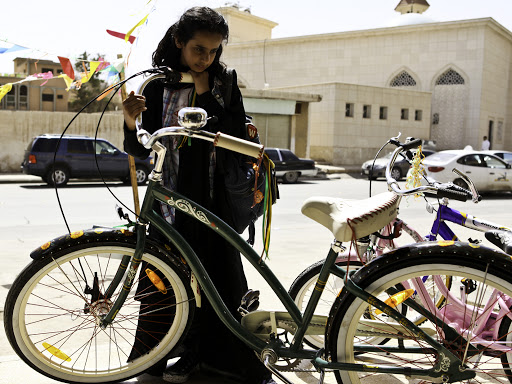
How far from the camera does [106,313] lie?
2.70m

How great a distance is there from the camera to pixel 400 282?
2.38 m

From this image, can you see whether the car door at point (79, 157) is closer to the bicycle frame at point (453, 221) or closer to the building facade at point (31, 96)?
the bicycle frame at point (453, 221)

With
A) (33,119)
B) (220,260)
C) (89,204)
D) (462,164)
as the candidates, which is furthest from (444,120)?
(220,260)

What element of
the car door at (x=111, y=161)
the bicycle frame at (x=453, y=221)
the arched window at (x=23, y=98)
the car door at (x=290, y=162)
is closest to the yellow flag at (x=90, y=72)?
the bicycle frame at (x=453, y=221)

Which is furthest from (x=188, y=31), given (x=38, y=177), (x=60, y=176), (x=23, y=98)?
(x=23, y=98)

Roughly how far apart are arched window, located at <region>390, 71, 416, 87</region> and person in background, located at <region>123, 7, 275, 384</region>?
1565 inches

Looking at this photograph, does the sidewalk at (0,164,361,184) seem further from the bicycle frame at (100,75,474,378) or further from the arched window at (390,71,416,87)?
the bicycle frame at (100,75,474,378)

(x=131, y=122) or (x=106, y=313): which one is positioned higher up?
(x=131, y=122)

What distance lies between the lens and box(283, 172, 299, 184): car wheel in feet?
66.4

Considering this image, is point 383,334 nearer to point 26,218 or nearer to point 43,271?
point 43,271

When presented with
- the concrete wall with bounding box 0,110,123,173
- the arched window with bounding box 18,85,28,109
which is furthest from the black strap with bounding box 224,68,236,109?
the arched window with bounding box 18,85,28,109

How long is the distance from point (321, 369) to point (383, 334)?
0.33 metres

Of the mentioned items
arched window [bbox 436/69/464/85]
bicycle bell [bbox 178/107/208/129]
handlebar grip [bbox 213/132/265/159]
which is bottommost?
handlebar grip [bbox 213/132/265/159]

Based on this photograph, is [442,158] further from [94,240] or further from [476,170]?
[94,240]
